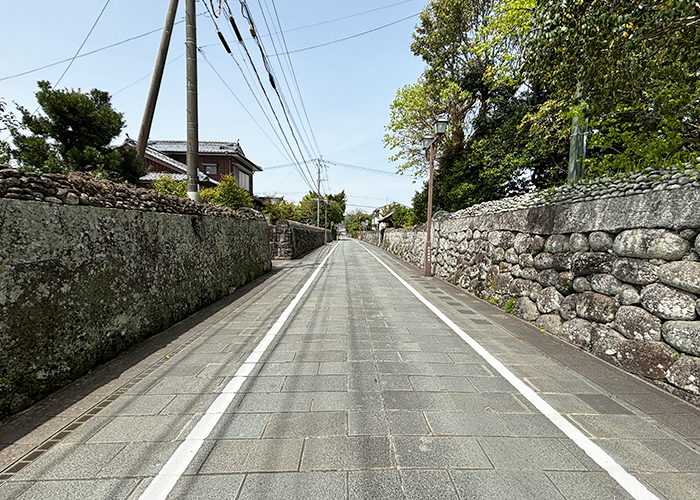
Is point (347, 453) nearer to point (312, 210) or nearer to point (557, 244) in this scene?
point (557, 244)

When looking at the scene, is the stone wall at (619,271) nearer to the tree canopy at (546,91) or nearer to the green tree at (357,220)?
the tree canopy at (546,91)

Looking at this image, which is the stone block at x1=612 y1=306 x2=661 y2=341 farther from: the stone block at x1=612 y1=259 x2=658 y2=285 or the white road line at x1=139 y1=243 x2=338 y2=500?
the white road line at x1=139 y1=243 x2=338 y2=500

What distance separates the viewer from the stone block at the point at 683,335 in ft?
8.65

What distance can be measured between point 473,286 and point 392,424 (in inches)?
229

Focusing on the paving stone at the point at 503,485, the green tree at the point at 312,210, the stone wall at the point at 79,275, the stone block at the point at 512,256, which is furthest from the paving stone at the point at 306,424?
the green tree at the point at 312,210

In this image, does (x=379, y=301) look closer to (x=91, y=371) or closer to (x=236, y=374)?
(x=236, y=374)

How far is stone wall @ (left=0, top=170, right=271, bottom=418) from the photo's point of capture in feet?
8.04

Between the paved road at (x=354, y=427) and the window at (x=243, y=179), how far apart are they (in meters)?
25.8

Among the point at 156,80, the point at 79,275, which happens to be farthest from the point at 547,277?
the point at 156,80

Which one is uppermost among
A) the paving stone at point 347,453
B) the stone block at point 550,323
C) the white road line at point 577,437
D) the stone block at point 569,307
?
the stone block at point 569,307

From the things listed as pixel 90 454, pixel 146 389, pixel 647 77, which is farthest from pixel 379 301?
pixel 647 77

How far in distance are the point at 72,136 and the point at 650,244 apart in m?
11.6

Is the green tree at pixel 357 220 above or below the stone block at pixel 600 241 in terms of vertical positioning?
above

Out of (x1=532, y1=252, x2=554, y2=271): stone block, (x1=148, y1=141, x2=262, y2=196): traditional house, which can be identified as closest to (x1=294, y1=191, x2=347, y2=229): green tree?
(x1=148, y1=141, x2=262, y2=196): traditional house
